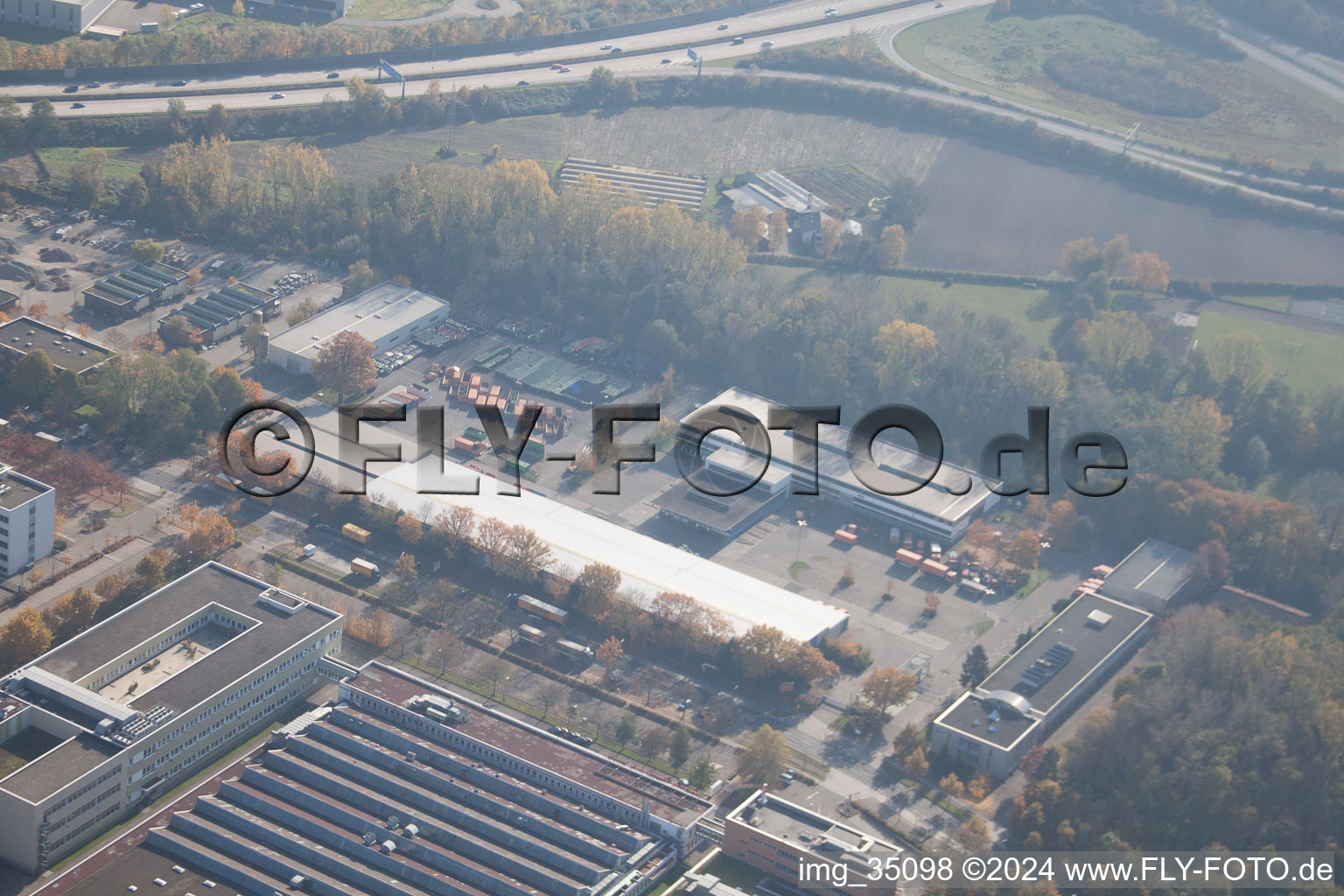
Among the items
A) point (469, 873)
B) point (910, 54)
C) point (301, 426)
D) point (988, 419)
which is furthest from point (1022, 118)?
point (469, 873)

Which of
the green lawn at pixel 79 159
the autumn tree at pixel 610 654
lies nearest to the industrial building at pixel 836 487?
the autumn tree at pixel 610 654

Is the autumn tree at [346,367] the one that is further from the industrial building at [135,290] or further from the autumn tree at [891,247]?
the autumn tree at [891,247]

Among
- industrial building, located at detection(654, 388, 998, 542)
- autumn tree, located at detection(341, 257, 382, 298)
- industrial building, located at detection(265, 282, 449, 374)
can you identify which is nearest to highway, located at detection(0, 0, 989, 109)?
autumn tree, located at detection(341, 257, 382, 298)

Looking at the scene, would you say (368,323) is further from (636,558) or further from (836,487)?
(836,487)

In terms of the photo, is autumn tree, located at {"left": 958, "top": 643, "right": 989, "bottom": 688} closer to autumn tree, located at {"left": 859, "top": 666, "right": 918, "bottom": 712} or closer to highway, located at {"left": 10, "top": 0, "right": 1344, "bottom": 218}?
autumn tree, located at {"left": 859, "top": 666, "right": 918, "bottom": 712}

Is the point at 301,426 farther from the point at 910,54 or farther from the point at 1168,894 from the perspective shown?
the point at 910,54
